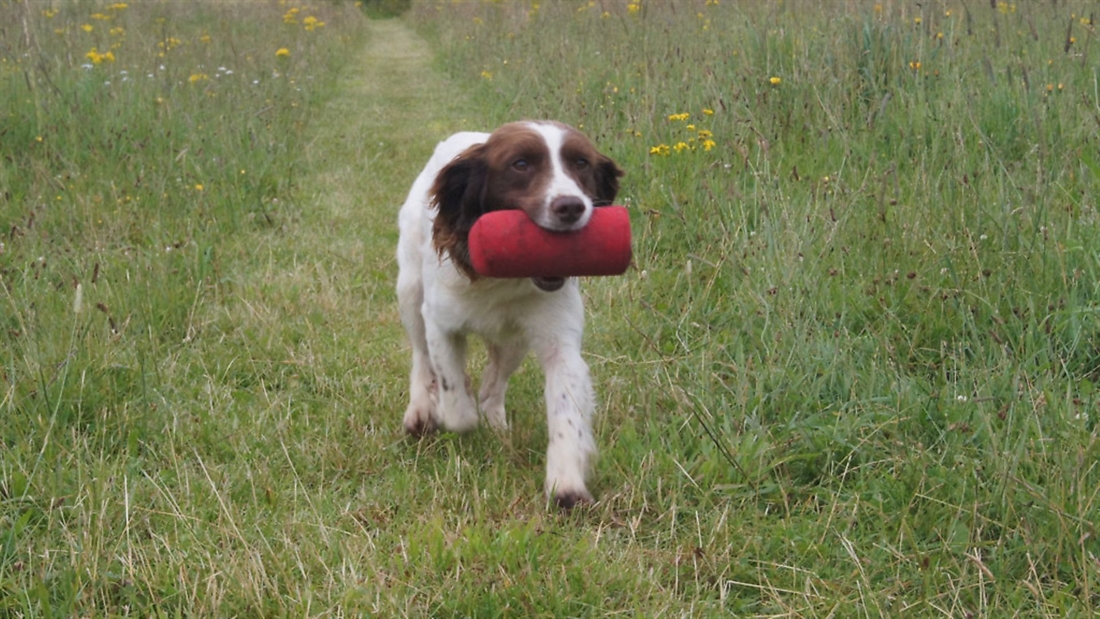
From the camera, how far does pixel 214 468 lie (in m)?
2.63

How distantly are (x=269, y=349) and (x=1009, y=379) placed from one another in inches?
94.1

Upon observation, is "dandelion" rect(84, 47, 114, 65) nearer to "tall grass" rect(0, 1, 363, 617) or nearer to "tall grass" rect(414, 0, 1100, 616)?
"tall grass" rect(0, 1, 363, 617)

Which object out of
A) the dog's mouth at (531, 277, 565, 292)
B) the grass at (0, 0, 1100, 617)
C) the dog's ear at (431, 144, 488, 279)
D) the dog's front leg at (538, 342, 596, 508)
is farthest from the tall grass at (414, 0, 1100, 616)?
the dog's ear at (431, 144, 488, 279)

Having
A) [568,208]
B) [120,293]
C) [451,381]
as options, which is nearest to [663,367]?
[451,381]

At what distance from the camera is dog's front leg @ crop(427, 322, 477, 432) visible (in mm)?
3057

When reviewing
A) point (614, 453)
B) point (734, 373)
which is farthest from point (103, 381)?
point (734, 373)

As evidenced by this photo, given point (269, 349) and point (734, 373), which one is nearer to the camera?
point (734, 373)

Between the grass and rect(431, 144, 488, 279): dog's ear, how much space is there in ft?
1.88

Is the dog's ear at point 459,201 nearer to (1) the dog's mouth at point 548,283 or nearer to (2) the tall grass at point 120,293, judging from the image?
(1) the dog's mouth at point 548,283

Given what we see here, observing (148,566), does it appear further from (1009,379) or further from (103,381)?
(1009,379)

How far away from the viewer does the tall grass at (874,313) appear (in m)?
2.13

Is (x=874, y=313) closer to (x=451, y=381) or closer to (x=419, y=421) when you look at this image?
(x=451, y=381)

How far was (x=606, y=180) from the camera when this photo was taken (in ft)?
10.4

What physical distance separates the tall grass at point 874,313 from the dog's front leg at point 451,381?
428 millimetres
